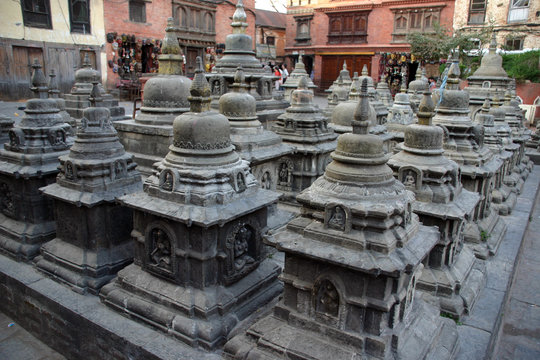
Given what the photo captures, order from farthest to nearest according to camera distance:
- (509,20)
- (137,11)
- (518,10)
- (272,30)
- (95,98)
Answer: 1. (272,30)
2. (137,11)
3. (509,20)
4. (518,10)
5. (95,98)

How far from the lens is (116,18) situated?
24828 millimetres

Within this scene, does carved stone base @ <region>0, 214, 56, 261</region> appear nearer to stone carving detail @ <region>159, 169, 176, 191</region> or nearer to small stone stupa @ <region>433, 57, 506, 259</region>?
stone carving detail @ <region>159, 169, 176, 191</region>

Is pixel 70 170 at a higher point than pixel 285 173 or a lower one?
higher

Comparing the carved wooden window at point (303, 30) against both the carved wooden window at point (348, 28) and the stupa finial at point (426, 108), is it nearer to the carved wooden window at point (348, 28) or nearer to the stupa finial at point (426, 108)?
the carved wooden window at point (348, 28)

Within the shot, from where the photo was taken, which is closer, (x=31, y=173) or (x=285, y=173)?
(x=31, y=173)

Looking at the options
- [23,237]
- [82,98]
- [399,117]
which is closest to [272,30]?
[82,98]

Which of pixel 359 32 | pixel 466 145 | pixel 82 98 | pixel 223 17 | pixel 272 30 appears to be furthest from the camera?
pixel 272 30

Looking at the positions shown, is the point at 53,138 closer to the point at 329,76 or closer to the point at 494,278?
the point at 494,278

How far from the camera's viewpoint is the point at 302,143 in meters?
9.07

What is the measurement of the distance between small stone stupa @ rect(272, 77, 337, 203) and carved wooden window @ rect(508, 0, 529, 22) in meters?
21.6

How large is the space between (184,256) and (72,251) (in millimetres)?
2312

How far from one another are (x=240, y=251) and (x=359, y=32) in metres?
32.5

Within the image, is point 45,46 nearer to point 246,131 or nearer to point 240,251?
point 246,131

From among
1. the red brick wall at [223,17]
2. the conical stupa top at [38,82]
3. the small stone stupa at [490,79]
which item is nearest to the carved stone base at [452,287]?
the conical stupa top at [38,82]
